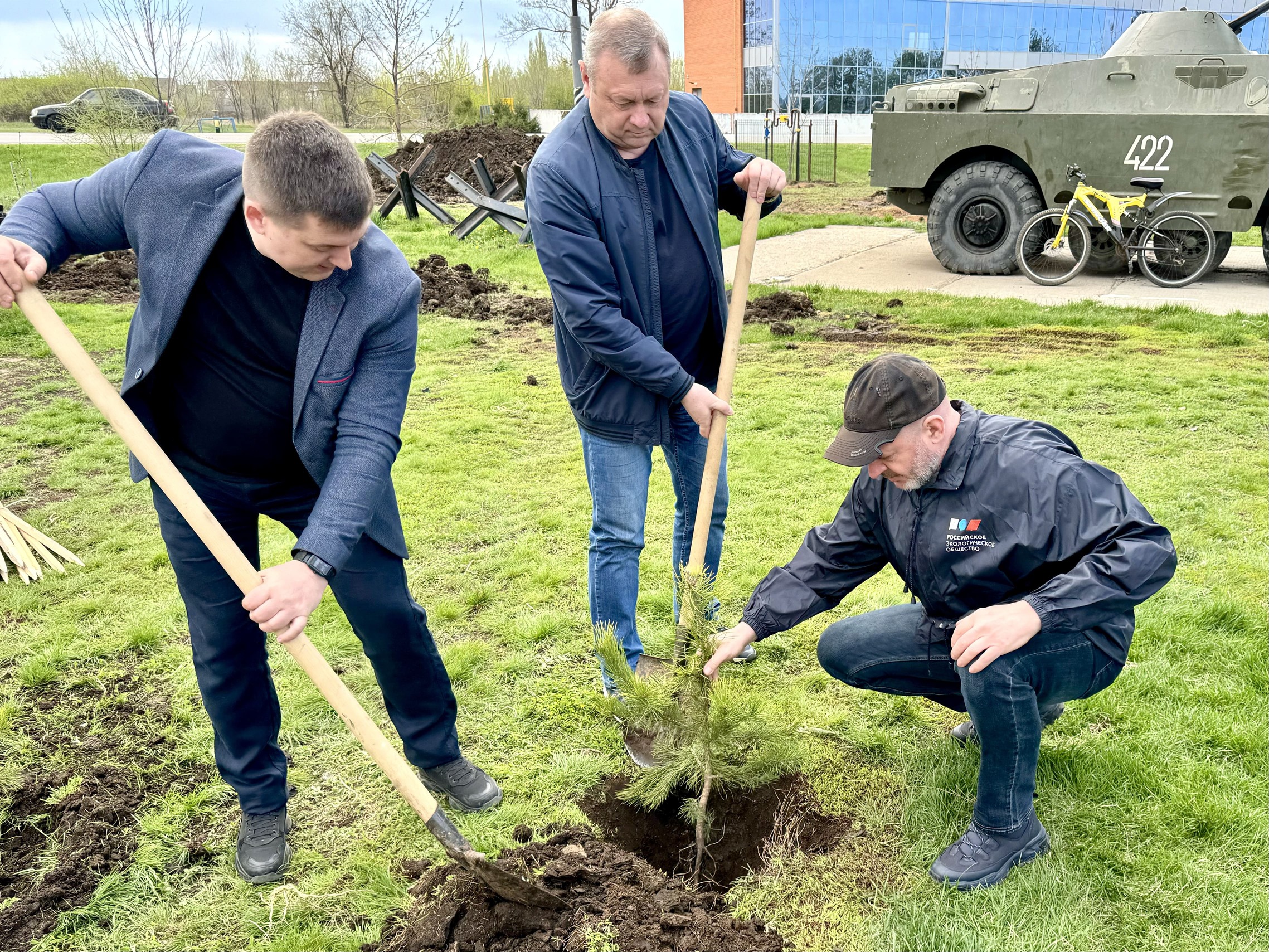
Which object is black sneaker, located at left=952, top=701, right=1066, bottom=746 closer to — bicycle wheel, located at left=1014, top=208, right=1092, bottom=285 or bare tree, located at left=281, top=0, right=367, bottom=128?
bicycle wheel, located at left=1014, top=208, right=1092, bottom=285

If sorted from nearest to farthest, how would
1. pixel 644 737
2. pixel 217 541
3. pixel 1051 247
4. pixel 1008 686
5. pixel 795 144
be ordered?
pixel 217 541 → pixel 1008 686 → pixel 644 737 → pixel 1051 247 → pixel 795 144

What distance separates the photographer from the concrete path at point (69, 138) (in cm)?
2238

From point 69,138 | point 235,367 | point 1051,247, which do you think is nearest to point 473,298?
point 1051,247

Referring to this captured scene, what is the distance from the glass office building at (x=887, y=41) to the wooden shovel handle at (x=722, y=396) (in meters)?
38.9

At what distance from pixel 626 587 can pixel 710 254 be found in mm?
1147

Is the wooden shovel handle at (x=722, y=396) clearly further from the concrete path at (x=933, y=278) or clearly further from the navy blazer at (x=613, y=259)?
the concrete path at (x=933, y=278)

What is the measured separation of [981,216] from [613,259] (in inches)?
348

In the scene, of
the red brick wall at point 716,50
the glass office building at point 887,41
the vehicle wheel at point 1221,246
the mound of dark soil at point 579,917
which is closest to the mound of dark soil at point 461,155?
the vehicle wheel at point 1221,246

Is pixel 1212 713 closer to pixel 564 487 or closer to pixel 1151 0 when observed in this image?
pixel 564 487

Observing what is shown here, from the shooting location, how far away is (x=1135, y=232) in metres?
9.48

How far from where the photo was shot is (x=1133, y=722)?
3031 mm

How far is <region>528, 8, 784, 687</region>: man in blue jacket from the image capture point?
264 centimetres

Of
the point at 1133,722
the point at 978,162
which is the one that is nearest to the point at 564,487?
the point at 1133,722

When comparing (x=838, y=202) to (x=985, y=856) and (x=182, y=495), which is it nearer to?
(x=985, y=856)
